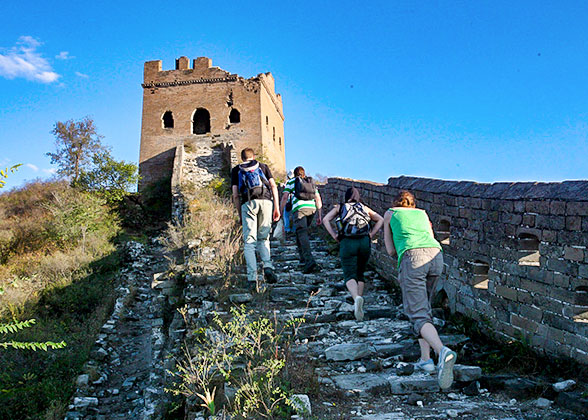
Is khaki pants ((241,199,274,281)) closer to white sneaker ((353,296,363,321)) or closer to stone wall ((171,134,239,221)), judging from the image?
white sneaker ((353,296,363,321))

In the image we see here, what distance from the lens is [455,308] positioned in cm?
529

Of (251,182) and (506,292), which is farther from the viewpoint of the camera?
(251,182)

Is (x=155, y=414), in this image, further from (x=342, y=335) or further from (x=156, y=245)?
(x=156, y=245)

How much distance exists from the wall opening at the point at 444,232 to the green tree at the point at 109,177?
16.5 meters

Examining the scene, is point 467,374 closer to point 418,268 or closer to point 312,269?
point 418,268

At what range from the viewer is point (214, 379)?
3775mm

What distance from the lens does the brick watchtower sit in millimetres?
22125

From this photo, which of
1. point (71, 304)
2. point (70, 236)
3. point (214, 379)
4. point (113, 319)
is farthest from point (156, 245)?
point (214, 379)

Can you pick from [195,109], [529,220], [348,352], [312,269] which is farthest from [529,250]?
[195,109]

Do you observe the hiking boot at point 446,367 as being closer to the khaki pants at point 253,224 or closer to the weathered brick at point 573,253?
the weathered brick at point 573,253

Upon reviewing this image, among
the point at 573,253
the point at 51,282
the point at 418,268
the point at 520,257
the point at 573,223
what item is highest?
the point at 573,223

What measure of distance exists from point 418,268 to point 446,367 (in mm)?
A: 895

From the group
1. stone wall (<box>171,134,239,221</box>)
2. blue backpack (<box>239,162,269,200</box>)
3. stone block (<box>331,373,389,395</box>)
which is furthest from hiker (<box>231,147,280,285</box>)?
stone wall (<box>171,134,239,221</box>)

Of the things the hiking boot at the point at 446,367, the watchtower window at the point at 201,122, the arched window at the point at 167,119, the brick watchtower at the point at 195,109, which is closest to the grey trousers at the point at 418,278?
the hiking boot at the point at 446,367
